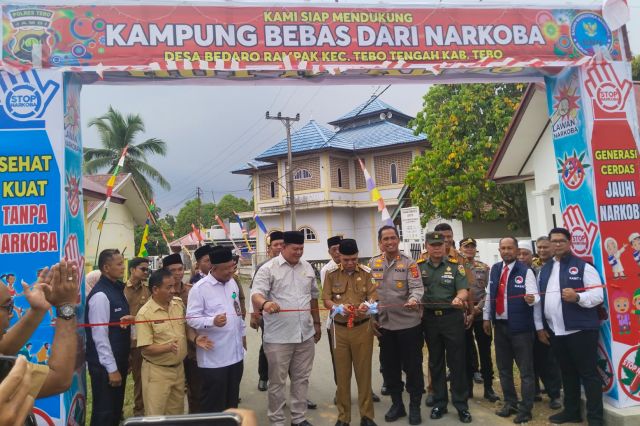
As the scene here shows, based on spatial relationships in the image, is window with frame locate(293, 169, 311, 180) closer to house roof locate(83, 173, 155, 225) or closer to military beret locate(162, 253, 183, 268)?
house roof locate(83, 173, 155, 225)

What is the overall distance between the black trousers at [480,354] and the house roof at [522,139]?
4980 millimetres

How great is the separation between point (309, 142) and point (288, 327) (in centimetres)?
2206

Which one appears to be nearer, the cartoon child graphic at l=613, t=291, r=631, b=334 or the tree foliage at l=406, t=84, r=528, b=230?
the cartoon child graphic at l=613, t=291, r=631, b=334

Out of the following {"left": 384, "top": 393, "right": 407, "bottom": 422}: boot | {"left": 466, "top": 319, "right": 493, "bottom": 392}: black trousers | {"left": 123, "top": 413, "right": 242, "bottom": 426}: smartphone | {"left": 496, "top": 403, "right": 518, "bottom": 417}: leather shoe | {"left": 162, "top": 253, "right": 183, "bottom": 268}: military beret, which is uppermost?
{"left": 162, "top": 253, "right": 183, "bottom": 268}: military beret

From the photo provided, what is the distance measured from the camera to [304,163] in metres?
25.9

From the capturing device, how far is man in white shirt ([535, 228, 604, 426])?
427 cm

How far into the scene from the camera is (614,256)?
4551 mm

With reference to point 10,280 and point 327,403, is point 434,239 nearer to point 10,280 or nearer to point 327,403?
point 327,403

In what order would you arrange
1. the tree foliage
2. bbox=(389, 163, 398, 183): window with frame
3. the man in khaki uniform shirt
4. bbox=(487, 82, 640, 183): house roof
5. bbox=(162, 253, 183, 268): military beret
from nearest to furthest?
the man in khaki uniform shirt < bbox=(162, 253, 183, 268): military beret < bbox=(487, 82, 640, 183): house roof < the tree foliage < bbox=(389, 163, 398, 183): window with frame

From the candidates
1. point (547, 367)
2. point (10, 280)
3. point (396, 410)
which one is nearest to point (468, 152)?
point (547, 367)

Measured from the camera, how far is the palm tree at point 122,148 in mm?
24703

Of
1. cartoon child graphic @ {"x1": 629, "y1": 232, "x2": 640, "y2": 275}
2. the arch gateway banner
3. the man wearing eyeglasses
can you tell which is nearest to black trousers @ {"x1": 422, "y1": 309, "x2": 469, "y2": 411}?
the arch gateway banner

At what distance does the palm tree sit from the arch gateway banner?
21.1 metres

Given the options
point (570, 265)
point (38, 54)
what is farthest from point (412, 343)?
point (38, 54)
